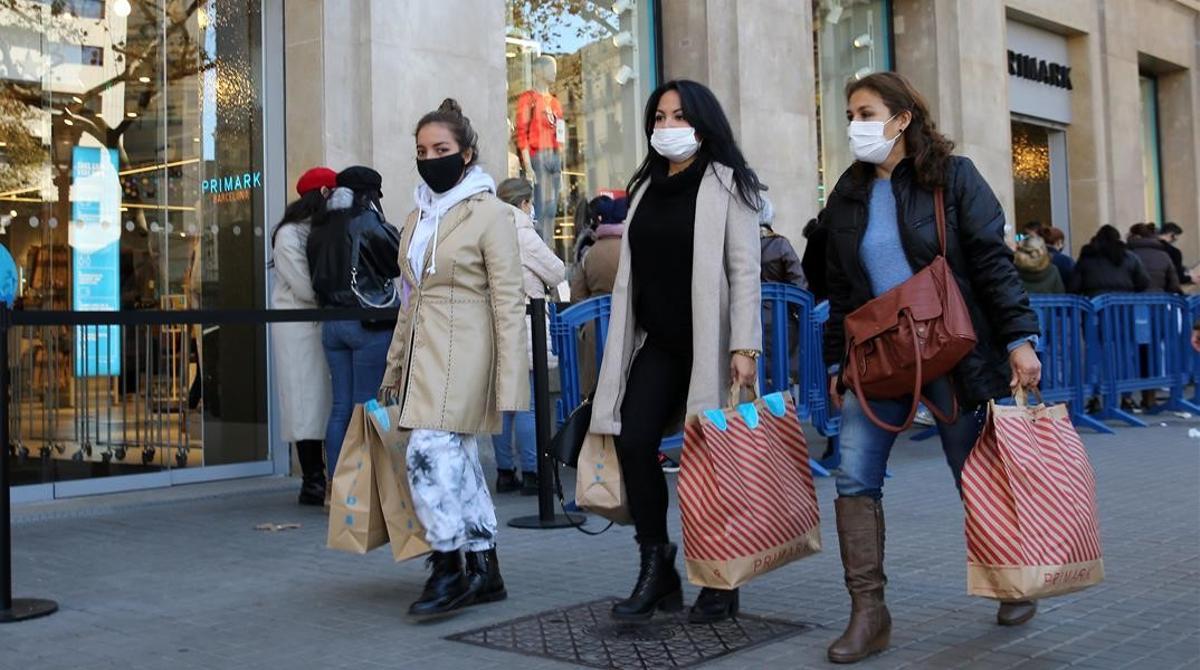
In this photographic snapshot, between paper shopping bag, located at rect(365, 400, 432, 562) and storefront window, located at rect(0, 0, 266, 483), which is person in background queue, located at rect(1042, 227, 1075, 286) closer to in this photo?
storefront window, located at rect(0, 0, 266, 483)

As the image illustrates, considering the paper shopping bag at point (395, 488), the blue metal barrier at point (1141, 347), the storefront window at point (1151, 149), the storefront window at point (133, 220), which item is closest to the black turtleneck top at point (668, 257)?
the paper shopping bag at point (395, 488)

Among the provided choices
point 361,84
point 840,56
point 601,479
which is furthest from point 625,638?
point 840,56

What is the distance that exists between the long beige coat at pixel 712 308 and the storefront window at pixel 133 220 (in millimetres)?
4921

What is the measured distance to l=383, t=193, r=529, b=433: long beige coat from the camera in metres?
4.88

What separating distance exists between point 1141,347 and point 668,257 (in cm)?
923

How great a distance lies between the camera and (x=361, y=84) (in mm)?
9164

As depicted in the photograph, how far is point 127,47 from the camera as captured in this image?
29.7ft

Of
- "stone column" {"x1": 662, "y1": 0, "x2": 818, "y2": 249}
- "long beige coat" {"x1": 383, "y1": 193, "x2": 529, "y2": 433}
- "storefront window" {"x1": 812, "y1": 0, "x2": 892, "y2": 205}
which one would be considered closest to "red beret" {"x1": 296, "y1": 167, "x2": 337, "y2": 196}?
"long beige coat" {"x1": 383, "y1": 193, "x2": 529, "y2": 433}

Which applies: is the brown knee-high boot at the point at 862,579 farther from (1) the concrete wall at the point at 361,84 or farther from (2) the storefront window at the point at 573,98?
(2) the storefront window at the point at 573,98

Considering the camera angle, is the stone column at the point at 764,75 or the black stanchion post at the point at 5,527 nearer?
the black stanchion post at the point at 5,527

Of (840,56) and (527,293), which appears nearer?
(527,293)

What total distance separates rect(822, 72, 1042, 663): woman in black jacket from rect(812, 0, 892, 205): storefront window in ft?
33.6

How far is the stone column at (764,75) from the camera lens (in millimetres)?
12500

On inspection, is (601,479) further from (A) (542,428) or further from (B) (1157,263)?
(B) (1157,263)
